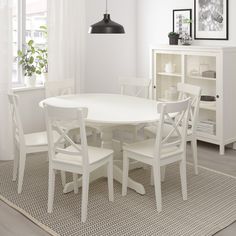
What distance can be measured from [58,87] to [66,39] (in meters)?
0.76

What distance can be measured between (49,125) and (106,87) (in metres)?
2.78

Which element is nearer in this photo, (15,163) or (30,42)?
(15,163)

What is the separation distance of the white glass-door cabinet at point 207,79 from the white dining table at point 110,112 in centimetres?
109

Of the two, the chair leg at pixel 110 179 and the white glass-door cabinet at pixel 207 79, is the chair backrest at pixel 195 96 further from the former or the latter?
the chair leg at pixel 110 179

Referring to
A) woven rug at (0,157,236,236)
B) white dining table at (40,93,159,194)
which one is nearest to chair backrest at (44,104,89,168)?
white dining table at (40,93,159,194)

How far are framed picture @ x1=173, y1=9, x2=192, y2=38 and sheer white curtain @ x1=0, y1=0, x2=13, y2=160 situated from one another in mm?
2180

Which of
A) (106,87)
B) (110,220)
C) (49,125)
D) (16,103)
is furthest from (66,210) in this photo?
(106,87)

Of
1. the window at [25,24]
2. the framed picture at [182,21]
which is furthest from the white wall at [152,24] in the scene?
the window at [25,24]

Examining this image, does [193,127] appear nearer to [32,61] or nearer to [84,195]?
[84,195]

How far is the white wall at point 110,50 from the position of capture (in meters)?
5.45

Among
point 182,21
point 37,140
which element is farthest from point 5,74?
point 182,21

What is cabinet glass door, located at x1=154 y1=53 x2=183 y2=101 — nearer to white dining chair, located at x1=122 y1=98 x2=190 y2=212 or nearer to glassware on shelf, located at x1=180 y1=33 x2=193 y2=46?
glassware on shelf, located at x1=180 y1=33 x2=193 y2=46

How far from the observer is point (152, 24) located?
18.9 ft

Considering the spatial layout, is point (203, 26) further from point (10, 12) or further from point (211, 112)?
point (10, 12)
